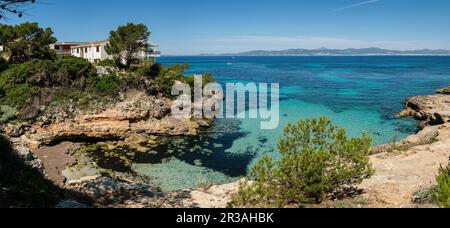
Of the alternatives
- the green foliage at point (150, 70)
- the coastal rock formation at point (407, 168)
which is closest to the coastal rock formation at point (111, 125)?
the green foliage at point (150, 70)

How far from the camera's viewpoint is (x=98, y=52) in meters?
56.8

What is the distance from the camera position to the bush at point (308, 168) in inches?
466

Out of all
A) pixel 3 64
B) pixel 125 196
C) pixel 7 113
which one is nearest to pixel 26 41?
pixel 3 64

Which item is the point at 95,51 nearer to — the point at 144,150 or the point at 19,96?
the point at 19,96

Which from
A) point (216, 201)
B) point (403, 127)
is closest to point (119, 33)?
point (403, 127)

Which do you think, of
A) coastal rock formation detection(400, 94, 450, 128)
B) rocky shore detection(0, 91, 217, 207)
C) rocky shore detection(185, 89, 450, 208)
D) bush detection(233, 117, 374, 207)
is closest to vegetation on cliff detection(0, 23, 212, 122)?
rocky shore detection(0, 91, 217, 207)

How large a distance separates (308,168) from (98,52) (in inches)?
2029

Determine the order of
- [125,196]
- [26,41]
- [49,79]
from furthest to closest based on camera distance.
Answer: [26,41] < [49,79] < [125,196]

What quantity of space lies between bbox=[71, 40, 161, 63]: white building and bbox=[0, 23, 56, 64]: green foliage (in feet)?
33.6

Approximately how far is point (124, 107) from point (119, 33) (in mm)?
19285

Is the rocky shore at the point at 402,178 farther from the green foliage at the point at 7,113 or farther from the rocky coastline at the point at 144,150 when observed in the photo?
the green foliage at the point at 7,113

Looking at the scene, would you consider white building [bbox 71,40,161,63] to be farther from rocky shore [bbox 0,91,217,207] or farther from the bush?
the bush

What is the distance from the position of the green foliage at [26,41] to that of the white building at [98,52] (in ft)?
33.6
